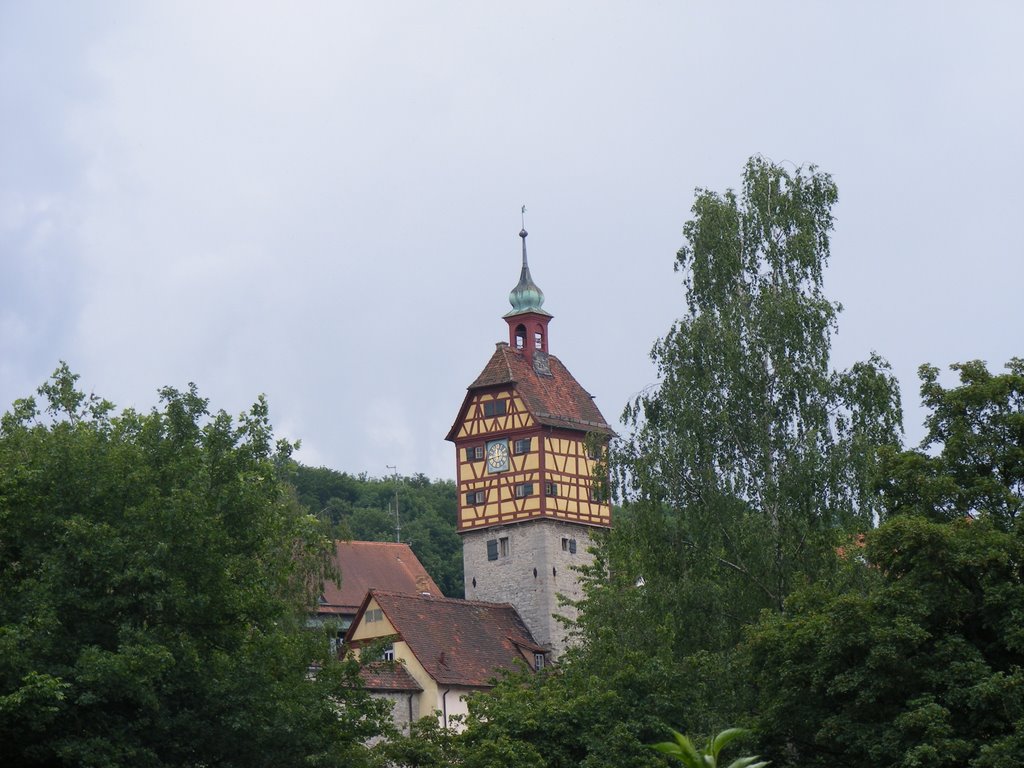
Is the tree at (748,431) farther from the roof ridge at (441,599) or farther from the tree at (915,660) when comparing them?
the roof ridge at (441,599)

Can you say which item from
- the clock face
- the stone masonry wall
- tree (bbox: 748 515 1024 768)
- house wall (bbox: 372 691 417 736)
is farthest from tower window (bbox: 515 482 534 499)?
tree (bbox: 748 515 1024 768)

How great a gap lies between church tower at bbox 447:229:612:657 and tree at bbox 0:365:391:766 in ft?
94.9

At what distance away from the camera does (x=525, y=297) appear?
67875 mm

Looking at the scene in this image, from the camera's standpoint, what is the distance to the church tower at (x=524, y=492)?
62750 millimetres

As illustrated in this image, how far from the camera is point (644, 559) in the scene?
35.7 meters

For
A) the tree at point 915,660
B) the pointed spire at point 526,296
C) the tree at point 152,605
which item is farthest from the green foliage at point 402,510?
the tree at point 915,660

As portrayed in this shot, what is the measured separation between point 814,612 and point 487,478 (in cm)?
3389

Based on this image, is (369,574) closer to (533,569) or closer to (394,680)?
(533,569)

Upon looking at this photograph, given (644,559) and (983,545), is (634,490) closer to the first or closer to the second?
(644,559)

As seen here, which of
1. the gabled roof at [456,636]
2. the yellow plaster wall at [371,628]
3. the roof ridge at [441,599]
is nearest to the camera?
the gabled roof at [456,636]

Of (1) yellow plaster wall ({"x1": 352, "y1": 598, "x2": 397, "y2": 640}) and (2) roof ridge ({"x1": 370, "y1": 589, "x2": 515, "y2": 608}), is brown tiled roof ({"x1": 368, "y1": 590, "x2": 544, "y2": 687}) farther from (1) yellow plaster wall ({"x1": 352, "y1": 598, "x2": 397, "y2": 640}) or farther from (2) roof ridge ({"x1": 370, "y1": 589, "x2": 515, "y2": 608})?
(1) yellow plaster wall ({"x1": 352, "y1": 598, "x2": 397, "y2": 640})

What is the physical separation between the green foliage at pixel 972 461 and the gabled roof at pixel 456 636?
26446 millimetres

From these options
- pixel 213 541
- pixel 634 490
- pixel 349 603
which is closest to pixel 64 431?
pixel 213 541

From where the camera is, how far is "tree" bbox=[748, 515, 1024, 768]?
26.8 meters
